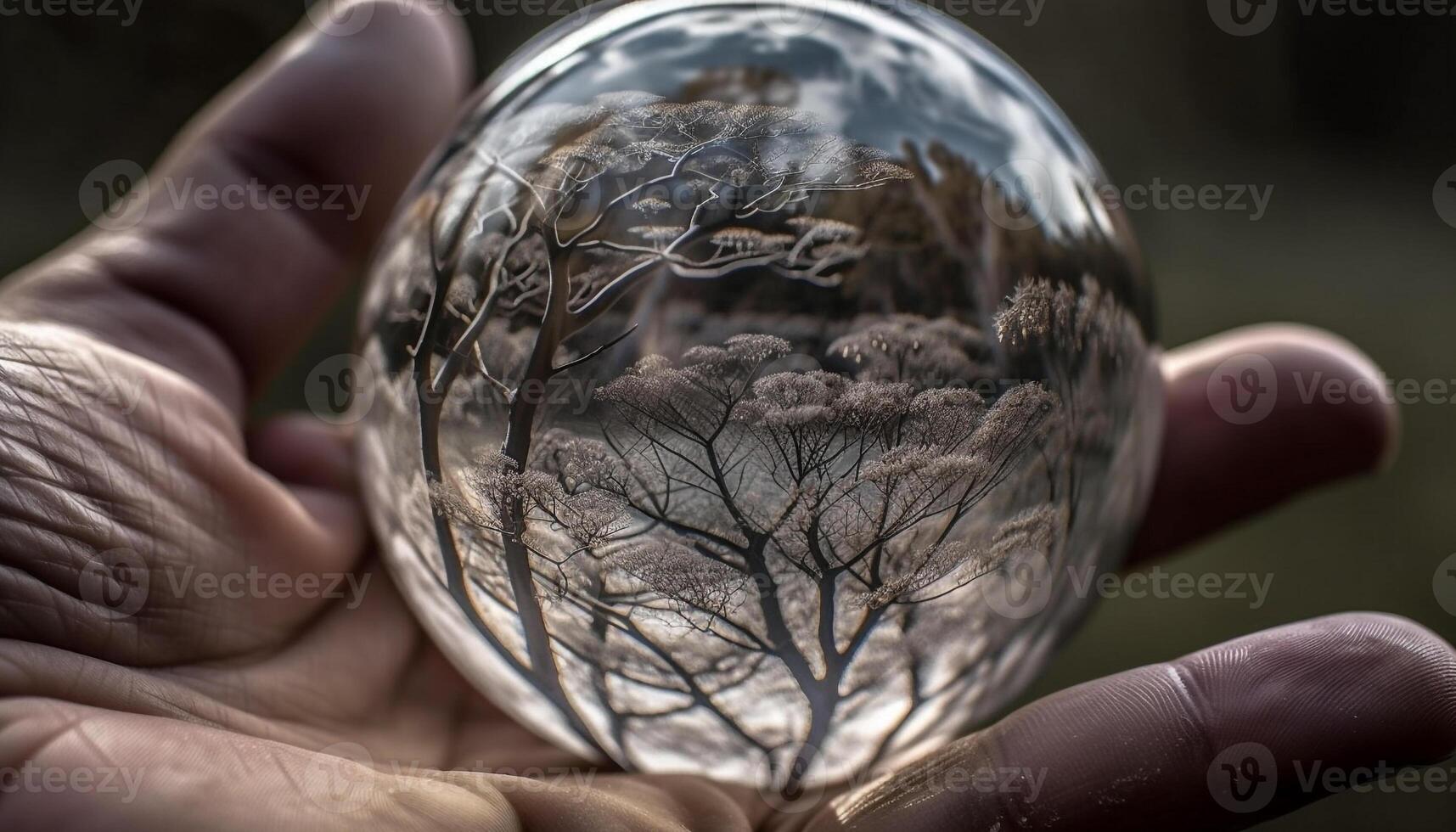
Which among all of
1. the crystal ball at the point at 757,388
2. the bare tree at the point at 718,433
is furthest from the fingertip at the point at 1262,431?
the bare tree at the point at 718,433

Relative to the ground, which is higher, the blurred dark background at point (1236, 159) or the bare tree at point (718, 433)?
the bare tree at point (718, 433)

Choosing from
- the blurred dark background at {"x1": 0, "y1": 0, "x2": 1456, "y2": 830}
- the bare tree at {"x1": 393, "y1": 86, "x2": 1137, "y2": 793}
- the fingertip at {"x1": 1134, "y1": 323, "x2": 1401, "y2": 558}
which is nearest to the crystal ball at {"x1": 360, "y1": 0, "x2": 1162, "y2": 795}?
the bare tree at {"x1": 393, "y1": 86, "x2": 1137, "y2": 793}

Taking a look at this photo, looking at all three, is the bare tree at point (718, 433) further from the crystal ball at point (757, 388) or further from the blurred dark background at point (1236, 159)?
the blurred dark background at point (1236, 159)

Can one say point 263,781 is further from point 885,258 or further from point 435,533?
point 885,258

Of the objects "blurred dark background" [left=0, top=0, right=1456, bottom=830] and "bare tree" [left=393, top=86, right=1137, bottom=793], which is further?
"blurred dark background" [left=0, top=0, right=1456, bottom=830]

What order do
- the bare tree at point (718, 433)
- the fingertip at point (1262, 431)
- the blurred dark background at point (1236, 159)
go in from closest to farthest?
the bare tree at point (718, 433)
the fingertip at point (1262, 431)
the blurred dark background at point (1236, 159)

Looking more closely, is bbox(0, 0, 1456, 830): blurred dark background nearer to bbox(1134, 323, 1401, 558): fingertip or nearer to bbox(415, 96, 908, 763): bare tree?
bbox(1134, 323, 1401, 558): fingertip

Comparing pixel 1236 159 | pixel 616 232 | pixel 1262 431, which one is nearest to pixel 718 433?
pixel 616 232

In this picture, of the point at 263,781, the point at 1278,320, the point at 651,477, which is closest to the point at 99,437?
the point at 263,781
